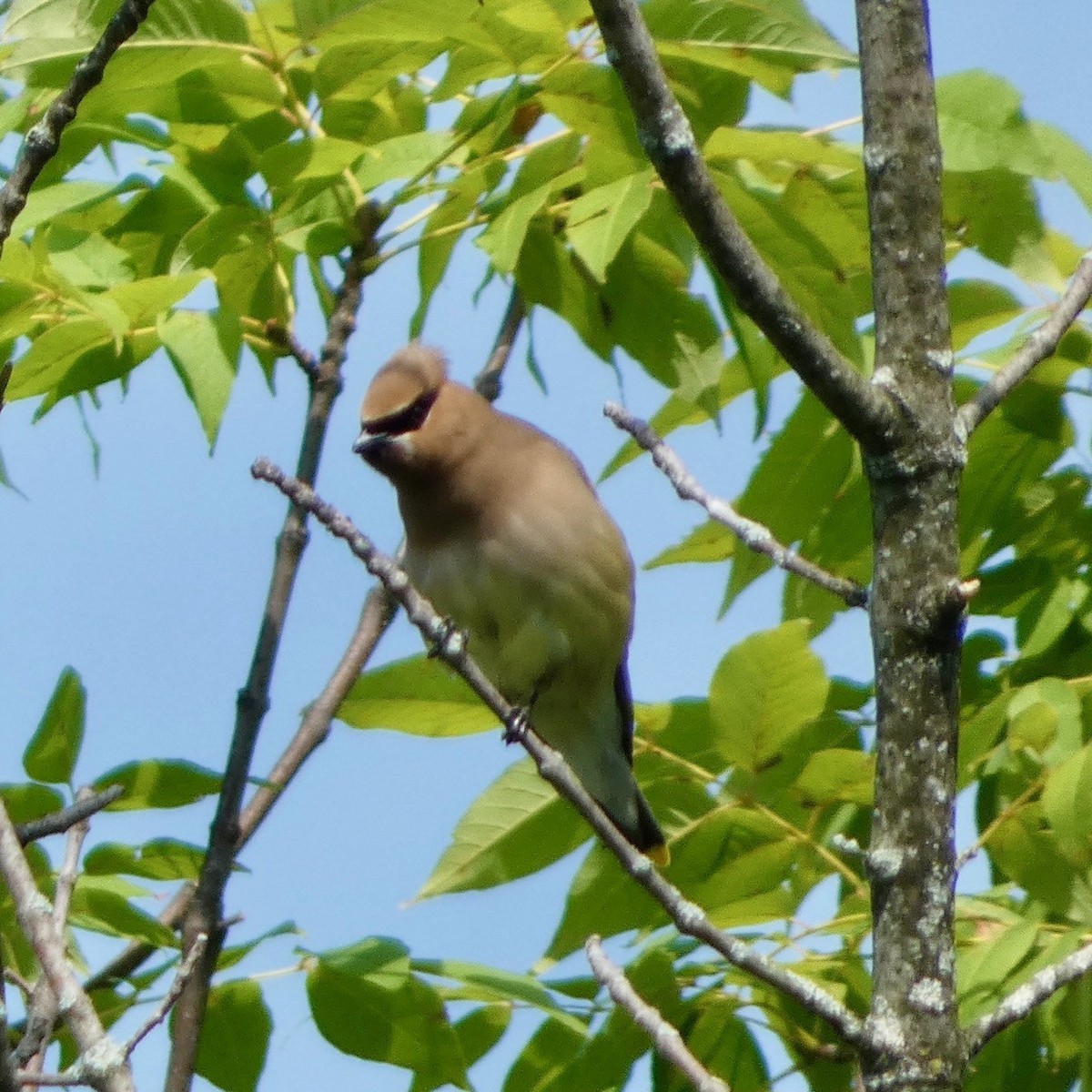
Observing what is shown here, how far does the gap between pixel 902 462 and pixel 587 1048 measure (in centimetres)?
141

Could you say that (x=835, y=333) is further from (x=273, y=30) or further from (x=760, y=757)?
(x=273, y=30)

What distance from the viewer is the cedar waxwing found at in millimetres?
4598

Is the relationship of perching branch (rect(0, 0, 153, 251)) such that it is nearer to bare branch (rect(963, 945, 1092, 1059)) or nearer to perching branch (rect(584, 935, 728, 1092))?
perching branch (rect(584, 935, 728, 1092))

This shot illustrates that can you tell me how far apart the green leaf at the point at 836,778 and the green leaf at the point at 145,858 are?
1092 mm

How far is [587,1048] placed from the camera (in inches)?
123

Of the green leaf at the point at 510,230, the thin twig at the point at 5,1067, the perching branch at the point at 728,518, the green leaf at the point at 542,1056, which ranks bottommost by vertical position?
the green leaf at the point at 542,1056

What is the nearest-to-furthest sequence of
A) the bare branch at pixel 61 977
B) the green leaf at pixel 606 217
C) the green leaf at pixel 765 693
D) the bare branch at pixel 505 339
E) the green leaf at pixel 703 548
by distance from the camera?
the bare branch at pixel 61 977 → the green leaf at pixel 606 217 → the green leaf at pixel 765 693 → the green leaf at pixel 703 548 → the bare branch at pixel 505 339

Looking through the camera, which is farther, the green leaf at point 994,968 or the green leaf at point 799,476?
the green leaf at point 799,476

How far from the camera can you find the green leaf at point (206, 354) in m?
3.02

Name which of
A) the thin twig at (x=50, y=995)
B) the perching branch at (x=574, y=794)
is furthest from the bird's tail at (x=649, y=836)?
the thin twig at (x=50, y=995)

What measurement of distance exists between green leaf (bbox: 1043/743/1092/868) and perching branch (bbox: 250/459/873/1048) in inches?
16.5

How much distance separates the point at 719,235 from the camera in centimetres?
208

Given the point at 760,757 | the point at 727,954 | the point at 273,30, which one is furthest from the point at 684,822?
the point at 273,30

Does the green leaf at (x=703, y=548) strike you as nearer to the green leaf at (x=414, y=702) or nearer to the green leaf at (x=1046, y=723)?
the green leaf at (x=414, y=702)
